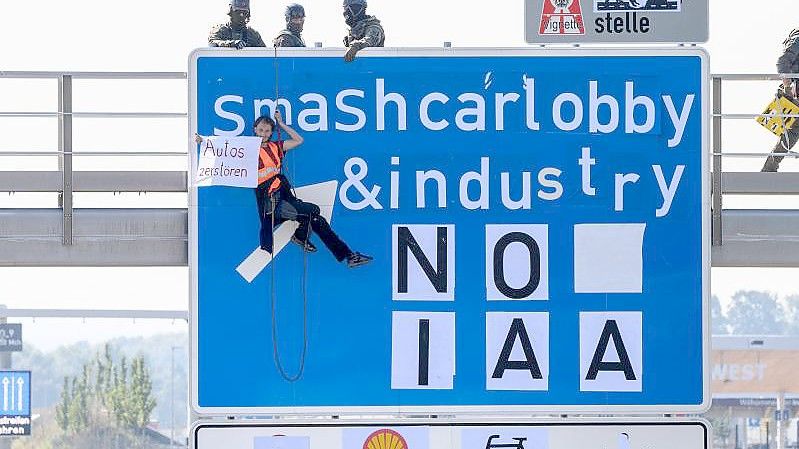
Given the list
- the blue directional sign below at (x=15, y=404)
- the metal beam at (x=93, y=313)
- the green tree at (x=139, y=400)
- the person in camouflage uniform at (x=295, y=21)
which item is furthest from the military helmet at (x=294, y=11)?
the green tree at (x=139, y=400)

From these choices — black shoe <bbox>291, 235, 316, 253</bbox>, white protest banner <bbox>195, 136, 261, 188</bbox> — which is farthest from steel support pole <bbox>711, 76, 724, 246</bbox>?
white protest banner <bbox>195, 136, 261, 188</bbox>

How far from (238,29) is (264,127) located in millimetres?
3131

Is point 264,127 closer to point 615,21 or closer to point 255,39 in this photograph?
point 615,21

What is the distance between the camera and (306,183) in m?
8.00

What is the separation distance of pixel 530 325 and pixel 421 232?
651mm

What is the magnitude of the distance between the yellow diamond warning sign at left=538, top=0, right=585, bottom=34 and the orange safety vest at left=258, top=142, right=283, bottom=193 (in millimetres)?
1855

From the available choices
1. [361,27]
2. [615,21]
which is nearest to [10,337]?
[361,27]

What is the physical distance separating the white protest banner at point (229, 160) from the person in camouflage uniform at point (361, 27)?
72 centimetres

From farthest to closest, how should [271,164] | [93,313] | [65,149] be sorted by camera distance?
[93,313]
[65,149]
[271,164]

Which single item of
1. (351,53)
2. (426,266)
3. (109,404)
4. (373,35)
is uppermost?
(373,35)

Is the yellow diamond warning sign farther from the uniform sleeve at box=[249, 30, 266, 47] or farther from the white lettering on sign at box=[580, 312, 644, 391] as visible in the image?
the uniform sleeve at box=[249, 30, 266, 47]

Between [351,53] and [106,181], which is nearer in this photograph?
[351,53]

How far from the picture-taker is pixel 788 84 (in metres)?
13.3

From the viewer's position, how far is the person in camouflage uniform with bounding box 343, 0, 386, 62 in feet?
29.0
